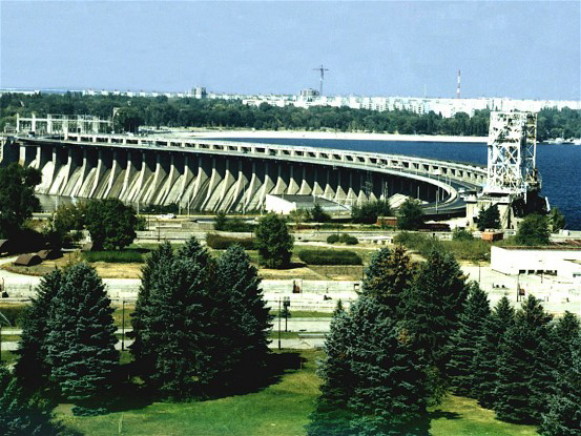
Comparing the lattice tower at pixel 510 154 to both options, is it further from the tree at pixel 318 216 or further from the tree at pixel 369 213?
the tree at pixel 318 216

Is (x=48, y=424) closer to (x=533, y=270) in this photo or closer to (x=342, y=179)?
(x=533, y=270)

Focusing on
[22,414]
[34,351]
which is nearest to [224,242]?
[34,351]

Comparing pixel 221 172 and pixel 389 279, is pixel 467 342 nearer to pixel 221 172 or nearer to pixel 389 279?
pixel 389 279

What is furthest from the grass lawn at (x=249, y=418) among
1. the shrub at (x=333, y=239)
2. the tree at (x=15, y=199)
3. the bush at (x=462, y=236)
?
the tree at (x=15, y=199)

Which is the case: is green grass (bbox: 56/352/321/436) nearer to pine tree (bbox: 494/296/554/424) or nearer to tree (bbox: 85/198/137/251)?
pine tree (bbox: 494/296/554/424)

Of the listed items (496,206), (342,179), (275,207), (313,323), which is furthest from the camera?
(342,179)

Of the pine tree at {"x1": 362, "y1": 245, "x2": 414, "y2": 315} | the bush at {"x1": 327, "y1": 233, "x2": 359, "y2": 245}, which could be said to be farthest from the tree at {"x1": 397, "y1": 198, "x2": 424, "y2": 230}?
the pine tree at {"x1": 362, "y1": 245, "x2": 414, "y2": 315}

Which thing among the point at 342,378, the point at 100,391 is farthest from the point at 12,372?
the point at 342,378
